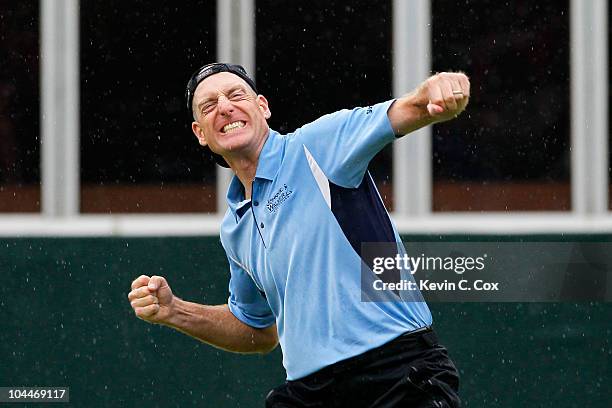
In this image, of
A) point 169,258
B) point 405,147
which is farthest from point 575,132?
point 169,258

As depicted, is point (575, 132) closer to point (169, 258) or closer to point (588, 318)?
point (588, 318)

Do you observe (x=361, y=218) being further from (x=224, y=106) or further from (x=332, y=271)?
(x=224, y=106)

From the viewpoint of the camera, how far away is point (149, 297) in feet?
14.4

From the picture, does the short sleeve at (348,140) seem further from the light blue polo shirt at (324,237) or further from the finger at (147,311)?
the finger at (147,311)

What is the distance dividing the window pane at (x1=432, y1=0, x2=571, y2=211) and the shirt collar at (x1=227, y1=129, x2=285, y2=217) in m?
2.52

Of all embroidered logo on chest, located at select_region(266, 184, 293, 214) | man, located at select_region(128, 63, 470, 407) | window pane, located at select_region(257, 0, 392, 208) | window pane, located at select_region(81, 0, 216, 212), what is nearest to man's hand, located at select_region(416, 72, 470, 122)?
man, located at select_region(128, 63, 470, 407)

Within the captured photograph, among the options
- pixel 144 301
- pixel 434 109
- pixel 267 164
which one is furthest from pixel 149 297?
pixel 434 109

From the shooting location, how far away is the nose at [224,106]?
4473 mm

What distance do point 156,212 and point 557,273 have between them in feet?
6.80

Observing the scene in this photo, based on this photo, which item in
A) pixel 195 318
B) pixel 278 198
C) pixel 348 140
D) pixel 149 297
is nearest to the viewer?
pixel 348 140

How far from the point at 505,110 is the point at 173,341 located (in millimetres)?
2066

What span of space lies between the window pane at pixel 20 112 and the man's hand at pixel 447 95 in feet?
11.8

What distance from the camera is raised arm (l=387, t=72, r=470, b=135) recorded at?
3699 mm

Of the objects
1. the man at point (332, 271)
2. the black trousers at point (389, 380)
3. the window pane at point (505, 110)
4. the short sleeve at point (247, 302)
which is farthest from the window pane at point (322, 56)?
the black trousers at point (389, 380)
